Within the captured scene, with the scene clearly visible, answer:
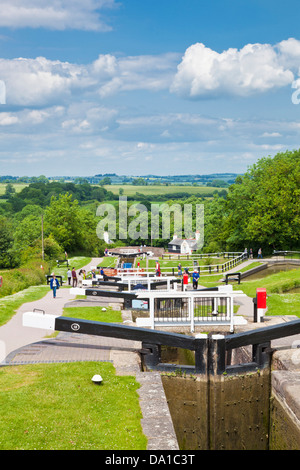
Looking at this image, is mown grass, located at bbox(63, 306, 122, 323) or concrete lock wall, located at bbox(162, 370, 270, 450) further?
mown grass, located at bbox(63, 306, 122, 323)

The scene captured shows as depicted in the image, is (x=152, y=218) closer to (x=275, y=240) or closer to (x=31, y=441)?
(x=275, y=240)

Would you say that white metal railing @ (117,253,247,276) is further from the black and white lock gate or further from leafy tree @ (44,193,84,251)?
leafy tree @ (44,193,84,251)

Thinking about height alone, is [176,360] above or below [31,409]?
below

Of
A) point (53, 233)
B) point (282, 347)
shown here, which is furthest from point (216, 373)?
point (53, 233)

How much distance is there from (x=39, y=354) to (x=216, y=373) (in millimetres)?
5009

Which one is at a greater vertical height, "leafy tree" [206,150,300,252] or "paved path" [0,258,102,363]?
"leafy tree" [206,150,300,252]

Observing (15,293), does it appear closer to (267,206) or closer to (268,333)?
(268,333)

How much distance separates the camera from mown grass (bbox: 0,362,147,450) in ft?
28.5

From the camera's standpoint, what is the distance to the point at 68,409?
1000cm

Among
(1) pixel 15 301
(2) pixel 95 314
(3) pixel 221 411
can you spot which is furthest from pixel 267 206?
(3) pixel 221 411

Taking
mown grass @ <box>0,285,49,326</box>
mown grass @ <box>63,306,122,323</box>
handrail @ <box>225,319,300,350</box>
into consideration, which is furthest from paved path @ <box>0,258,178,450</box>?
handrail @ <box>225,319,300,350</box>

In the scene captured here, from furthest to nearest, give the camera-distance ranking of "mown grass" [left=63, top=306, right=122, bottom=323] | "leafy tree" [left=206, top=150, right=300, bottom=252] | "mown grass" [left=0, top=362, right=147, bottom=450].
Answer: "leafy tree" [left=206, top=150, right=300, bottom=252] → "mown grass" [left=63, top=306, right=122, bottom=323] → "mown grass" [left=0, top=362, right=147, bottom=450]

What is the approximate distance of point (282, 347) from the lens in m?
13.9

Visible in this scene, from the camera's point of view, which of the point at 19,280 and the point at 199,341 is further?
the point at 19,280
